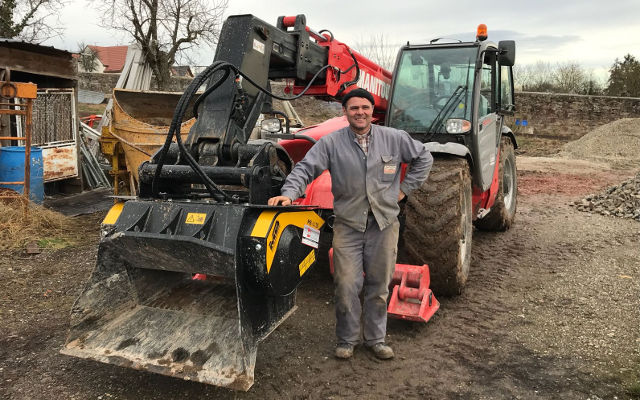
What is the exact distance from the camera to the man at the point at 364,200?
357cm

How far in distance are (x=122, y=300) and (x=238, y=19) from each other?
6.63 feet

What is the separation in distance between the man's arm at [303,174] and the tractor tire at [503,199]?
3.47 metres

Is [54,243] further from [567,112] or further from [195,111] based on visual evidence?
[567,112]

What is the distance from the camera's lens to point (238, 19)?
11.8ft

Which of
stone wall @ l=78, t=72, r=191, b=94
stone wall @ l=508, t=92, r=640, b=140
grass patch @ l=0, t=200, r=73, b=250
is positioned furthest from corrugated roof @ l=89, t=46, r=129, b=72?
grass patch @ l=0, t=200, r=73, b=250

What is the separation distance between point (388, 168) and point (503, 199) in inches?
145

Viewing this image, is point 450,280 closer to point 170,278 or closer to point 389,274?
point 389,274

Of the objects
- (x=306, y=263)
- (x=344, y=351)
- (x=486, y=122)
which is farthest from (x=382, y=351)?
(x=486, y=122)

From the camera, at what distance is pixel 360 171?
3.57m

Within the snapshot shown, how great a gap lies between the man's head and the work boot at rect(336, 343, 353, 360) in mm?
1513

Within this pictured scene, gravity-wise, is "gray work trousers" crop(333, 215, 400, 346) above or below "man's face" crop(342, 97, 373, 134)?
below

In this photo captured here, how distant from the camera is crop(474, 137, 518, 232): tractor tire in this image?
6629mm

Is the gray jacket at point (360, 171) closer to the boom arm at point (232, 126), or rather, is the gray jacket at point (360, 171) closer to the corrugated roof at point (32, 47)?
the boom arm at point (232, 126)

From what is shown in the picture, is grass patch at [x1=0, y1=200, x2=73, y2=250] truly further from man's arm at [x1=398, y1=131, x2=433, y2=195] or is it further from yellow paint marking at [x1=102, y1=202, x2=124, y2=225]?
man's arm at [x1=398, y1=131, x2=433, y2=195]
